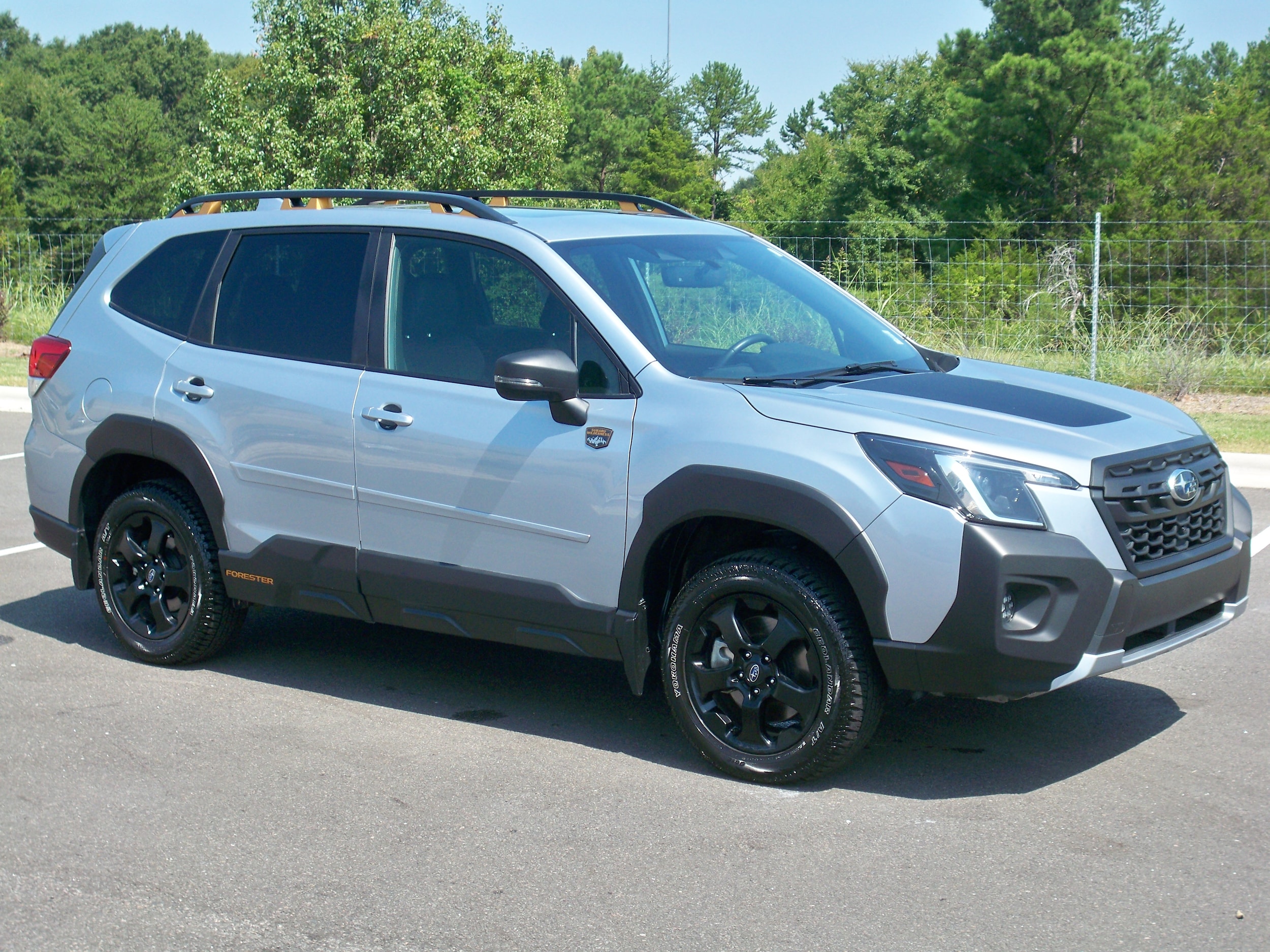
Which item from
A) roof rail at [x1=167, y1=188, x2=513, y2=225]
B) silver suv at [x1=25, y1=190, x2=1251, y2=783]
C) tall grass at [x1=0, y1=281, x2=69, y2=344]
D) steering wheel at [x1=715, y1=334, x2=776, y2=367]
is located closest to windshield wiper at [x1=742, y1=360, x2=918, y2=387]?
silver suv at [x1=25, y1=190, x2=1251, y2=783]

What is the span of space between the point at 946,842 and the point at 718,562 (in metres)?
1.13

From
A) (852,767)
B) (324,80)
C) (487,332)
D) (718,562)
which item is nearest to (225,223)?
(487,332)

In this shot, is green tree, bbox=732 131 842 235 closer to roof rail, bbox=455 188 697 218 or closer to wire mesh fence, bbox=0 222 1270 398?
wire mesh fence, bbox=0 222 1270 398

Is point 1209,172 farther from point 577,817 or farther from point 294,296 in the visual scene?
point 577,817

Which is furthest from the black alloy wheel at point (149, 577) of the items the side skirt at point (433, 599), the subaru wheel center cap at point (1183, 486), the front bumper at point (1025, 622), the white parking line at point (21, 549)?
the subaru wheel center cap at point (1183, 486)

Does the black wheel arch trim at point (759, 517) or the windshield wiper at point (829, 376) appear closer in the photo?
the black wheel arch trim at point (759, 517)

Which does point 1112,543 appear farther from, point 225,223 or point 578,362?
point 225,223

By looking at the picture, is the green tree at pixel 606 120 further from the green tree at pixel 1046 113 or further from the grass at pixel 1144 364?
the grass at pixel 1144 364

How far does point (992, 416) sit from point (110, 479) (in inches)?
154

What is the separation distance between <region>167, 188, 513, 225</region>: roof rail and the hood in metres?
1.38

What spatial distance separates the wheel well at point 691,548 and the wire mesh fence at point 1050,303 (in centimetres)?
1087

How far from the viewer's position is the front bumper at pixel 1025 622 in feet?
13.0

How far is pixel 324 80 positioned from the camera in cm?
2381

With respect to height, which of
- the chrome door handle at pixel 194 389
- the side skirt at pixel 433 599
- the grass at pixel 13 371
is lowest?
the grass at pixel 13 371
